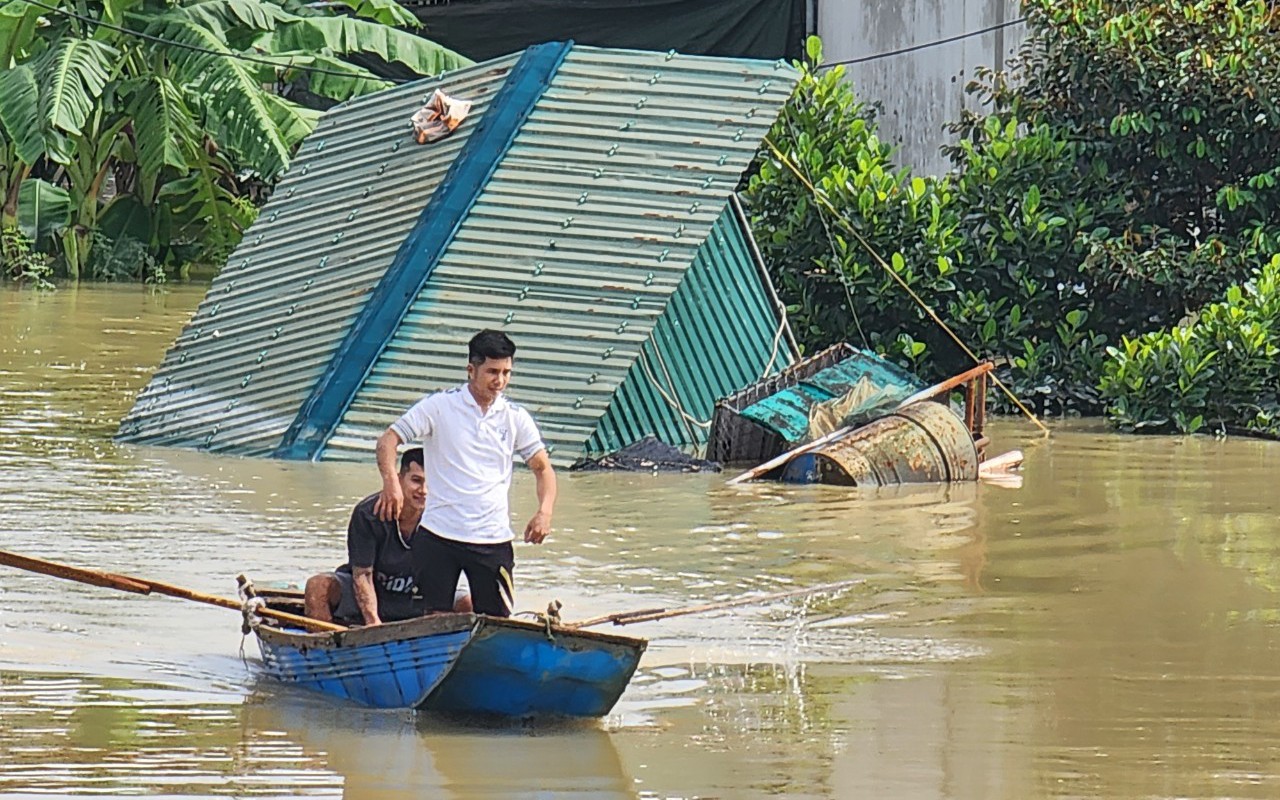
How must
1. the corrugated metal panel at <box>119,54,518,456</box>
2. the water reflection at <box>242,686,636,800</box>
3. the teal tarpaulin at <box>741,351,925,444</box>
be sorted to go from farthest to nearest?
the corrugated metal panel at <box>119,54,518,456</box>
the teal tarpaulin at <box>741,351,925,444</box>
the water reflection at <box>242,686,636,800</box>

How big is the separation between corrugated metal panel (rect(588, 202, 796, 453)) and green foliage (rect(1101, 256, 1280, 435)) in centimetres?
270

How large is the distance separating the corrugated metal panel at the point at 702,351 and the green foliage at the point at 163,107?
6563 millimetres

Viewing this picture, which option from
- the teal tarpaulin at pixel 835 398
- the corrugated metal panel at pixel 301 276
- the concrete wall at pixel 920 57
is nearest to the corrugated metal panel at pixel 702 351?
A: the teal tarpaulin at pixel 835 398

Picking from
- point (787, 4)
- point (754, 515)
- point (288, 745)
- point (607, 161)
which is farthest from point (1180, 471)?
point (787, 4)

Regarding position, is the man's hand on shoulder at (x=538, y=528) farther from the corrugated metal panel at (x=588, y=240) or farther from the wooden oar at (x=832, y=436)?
the corrugated metal panel at (x=588, y=240)

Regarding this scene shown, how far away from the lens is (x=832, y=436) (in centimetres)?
1366

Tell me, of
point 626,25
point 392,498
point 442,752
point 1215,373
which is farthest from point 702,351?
point 626,25

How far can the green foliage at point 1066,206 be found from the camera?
17156 millimetres

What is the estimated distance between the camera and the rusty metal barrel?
43.8 feet

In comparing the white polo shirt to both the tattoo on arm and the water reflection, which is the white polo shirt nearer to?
the tattoo on arm

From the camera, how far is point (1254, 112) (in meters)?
17.2

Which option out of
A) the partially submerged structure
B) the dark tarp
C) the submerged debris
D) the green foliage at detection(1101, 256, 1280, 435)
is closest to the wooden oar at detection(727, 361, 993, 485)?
the partially submerged structure

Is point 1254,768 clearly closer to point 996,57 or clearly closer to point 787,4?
point 996,57

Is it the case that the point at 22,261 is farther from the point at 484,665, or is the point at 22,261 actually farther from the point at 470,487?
the point at 484,665
